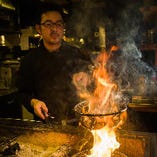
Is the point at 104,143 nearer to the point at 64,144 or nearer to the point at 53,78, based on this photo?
the point at 64,144

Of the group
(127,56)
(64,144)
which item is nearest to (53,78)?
(64,144)

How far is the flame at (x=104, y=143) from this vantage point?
2435 millimetres

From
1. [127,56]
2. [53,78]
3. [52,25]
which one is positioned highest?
[52,25]

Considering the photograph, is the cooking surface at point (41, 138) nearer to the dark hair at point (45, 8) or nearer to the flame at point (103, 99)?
the flame at point (103, 99)

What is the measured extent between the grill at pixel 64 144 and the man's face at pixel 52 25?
1.44 m

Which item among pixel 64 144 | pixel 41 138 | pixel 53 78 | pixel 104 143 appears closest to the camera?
pixel 104 143

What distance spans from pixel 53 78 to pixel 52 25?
880 mm

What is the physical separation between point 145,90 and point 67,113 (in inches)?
115

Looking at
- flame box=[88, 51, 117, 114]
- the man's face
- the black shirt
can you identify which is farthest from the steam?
flame box=[88, 51, 117, 114]

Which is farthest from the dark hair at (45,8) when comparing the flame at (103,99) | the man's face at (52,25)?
the flame at (103,99)

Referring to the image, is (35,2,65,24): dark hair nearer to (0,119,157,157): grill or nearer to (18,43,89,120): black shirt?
(18,43,89,120): black shirt

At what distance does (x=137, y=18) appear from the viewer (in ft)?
23.6

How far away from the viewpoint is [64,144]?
2.72 meters

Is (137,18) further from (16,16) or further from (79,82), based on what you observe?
(79,82)
